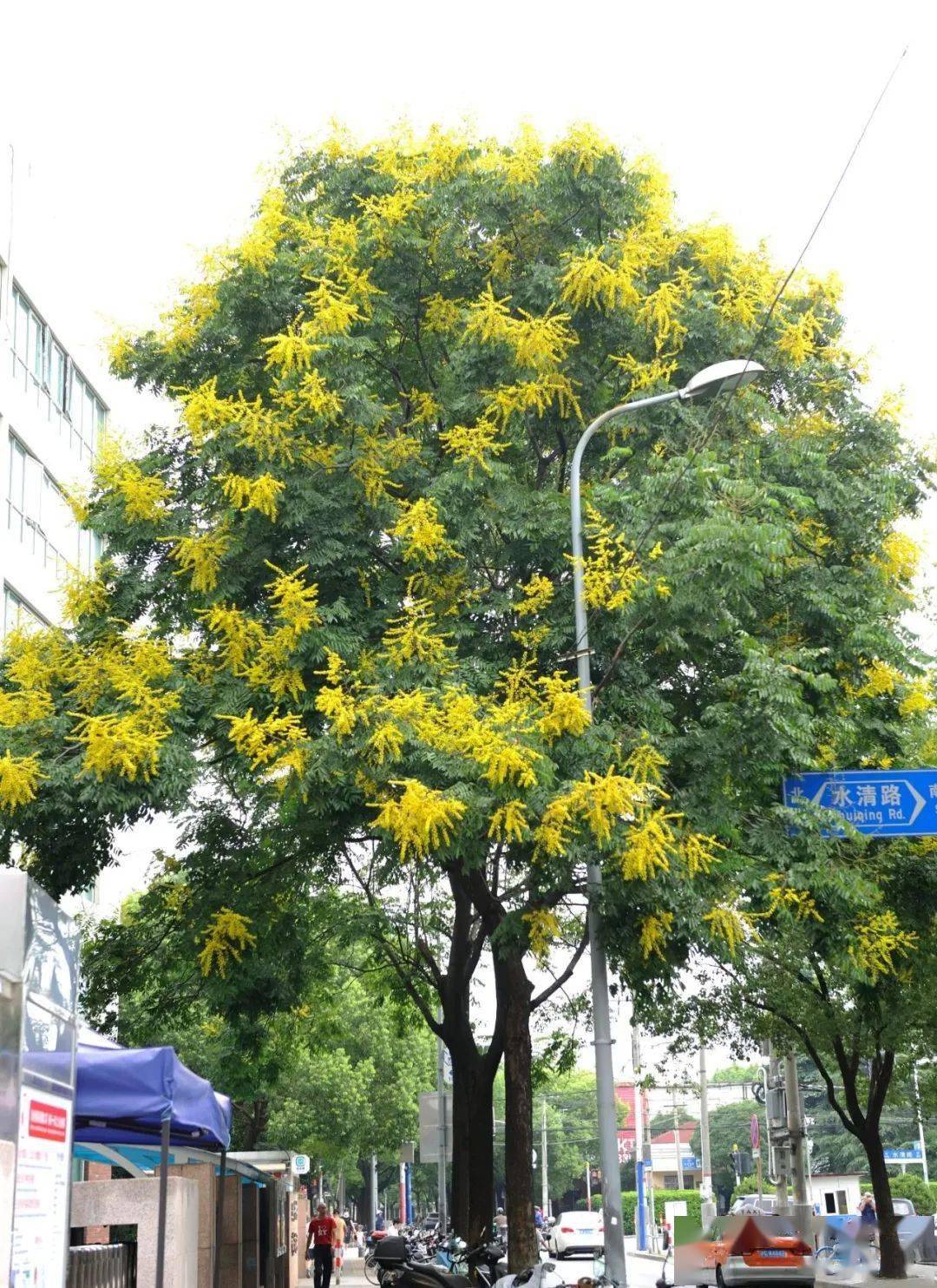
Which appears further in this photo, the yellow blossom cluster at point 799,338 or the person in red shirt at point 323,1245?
the person in red shirt at point 323,1245

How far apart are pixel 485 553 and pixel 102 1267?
8483mm

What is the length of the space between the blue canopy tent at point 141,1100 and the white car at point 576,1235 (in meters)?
34.5

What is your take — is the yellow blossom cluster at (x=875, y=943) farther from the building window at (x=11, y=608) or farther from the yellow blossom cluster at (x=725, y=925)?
the building window at (x=11, y=608)

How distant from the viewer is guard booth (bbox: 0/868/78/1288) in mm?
6004

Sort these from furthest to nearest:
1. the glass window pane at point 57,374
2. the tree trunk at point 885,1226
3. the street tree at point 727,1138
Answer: the street tree at point 727,1138 < the glass window pane at point 57,374 < the tree trunk at point 885,1226

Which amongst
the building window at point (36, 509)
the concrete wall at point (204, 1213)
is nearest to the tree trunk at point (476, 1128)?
the concrete wall at point (204, 1213)

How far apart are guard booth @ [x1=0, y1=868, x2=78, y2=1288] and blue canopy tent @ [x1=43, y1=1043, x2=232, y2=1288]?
1.43 metres

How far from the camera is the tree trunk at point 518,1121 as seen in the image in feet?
60.8

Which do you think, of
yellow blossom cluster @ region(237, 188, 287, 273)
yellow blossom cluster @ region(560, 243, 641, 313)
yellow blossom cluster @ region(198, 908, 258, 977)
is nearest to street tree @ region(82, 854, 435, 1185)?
yellow blossom cluster @ region(198, 908, 258, 977)

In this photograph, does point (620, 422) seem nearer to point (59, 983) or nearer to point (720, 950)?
point (720, 950)

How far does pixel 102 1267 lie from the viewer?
984cm

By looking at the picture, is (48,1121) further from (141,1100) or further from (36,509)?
(36,509)

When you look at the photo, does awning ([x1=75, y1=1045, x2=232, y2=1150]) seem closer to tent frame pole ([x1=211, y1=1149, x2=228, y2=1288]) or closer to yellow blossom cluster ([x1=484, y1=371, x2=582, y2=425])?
tent frame pole ([x1=211, y1=1149, x2=228, y2=1288])

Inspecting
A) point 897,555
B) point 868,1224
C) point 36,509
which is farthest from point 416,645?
point 868,1224
